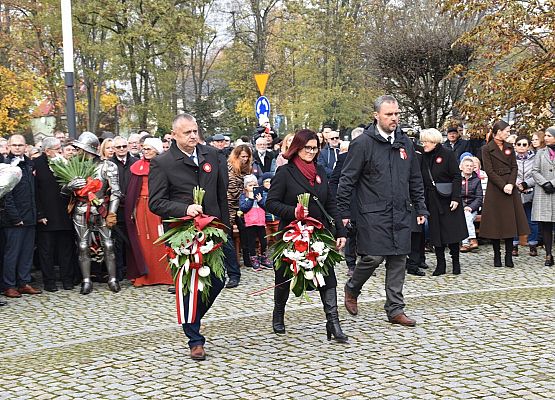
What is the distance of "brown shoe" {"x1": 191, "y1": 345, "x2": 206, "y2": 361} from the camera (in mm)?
7035

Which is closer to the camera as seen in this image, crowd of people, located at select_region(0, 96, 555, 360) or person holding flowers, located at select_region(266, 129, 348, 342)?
person holding flowers, located at select_region(266, 129, 348, 342)

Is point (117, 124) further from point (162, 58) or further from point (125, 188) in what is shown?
point (125, 188)

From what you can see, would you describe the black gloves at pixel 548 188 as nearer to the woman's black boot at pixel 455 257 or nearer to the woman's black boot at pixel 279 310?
the woman's black boot at pixel 455 257

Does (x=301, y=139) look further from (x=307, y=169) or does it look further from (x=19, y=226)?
(x=19, y=226)

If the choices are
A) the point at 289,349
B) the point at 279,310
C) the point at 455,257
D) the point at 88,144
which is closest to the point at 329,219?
the point at 279,310

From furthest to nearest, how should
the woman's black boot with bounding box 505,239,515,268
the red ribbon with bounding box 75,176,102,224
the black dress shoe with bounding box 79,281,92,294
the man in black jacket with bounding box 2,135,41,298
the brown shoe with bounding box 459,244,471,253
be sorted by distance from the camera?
the brown shoe with bounding box 459,244,471,253, the woman's black boot with bounding box 505,239,515,268, the black dress shoe with bounding box 79,281,92,294, the red ribbon with bounding box 75,176,102,224, the man in black jacket with bounding box 2,135,41,298

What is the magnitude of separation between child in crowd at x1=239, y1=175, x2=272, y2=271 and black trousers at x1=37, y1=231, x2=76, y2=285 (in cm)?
257

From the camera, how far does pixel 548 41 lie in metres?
14.6

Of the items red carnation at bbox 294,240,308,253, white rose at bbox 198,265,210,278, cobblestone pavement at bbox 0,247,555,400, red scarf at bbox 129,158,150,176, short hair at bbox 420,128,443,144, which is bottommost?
cobblestone pavement at bbox 0,247,555,400

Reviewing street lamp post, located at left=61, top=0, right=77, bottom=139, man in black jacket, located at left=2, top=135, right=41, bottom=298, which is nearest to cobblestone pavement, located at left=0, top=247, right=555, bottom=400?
man in black jacket, located at left=2, top=135, right=41, bottom=298

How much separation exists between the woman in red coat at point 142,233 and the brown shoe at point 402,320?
3.87 m

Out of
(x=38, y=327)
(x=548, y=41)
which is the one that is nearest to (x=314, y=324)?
(x=38, y=327)

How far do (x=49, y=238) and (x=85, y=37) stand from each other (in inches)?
626

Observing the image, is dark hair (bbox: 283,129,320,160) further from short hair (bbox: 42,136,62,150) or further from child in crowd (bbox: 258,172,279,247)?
child in crowd (bbox: 258,172,279,247)
